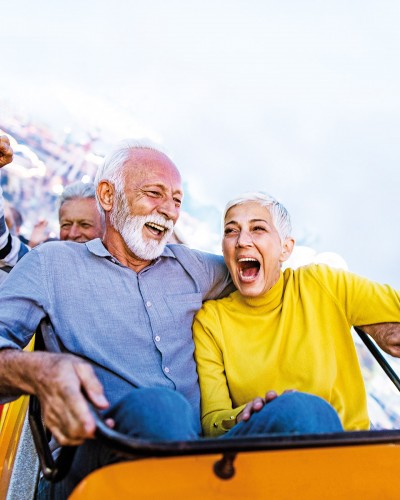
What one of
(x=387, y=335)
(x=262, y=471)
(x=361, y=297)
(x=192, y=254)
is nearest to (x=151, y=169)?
(x=192, y=254)

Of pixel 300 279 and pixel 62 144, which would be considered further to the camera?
pixel 62 144

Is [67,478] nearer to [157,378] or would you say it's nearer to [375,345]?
[157,378]

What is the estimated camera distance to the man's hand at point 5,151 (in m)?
2.08

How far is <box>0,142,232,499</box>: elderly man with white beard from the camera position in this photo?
106cm

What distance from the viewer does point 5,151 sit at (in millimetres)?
2088

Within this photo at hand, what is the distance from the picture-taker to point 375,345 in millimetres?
1828

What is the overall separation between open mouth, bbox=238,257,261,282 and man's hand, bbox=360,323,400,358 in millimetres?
447

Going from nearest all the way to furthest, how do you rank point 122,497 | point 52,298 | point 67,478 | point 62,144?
point 122,497 < point 67,478 < point 52,298 < point 62,144

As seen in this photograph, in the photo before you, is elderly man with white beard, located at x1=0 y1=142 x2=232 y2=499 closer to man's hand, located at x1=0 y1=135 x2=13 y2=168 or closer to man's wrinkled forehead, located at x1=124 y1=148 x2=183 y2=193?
man's wrinkled forehead, located at x1=124 y1=148 x2=183 y2=193

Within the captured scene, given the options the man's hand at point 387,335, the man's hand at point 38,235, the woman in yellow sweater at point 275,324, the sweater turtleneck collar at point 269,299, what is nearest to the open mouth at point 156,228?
the woman in yellow sweater at point 275,324

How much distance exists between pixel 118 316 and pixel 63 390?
0.67 m

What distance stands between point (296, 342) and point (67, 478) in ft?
2.94

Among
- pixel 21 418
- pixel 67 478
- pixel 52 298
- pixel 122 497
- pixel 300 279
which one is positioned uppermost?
pixel 300 279

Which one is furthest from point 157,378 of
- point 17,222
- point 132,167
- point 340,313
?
point 17,222
